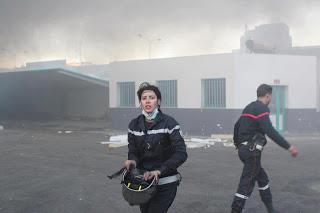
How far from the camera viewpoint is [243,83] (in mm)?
14844

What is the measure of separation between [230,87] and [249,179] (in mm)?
10485

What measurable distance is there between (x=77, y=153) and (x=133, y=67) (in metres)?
7.80

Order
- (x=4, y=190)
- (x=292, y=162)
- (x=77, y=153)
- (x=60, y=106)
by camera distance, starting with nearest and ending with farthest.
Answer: (x=4, y=190) < (x=292, y=162) < (x=77, y=153) < (x=60, y=106)

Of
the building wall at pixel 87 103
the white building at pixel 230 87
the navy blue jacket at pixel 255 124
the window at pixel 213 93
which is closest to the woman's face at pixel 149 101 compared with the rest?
the navy blue jacket at pixel 255 124

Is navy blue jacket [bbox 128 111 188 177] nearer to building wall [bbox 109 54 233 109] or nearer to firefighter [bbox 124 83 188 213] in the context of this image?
firefighter [bbox 124 83 188 213]

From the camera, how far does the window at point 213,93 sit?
15.2 metres

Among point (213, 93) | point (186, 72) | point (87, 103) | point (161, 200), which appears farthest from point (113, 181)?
point (87, 103)

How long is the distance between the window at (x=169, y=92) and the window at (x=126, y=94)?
5.61 ft

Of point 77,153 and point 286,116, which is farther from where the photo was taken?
point 286,116

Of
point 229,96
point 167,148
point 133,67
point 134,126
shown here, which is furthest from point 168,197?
point 133,67

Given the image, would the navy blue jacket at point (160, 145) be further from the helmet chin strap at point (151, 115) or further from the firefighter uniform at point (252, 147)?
the firefighter uniform at point (252, 147)

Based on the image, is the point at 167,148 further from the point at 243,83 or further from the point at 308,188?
the point at 243,83

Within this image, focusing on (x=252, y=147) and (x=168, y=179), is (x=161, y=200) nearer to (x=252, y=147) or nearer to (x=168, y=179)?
(x=168, y=179)

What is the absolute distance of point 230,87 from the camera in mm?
14812
